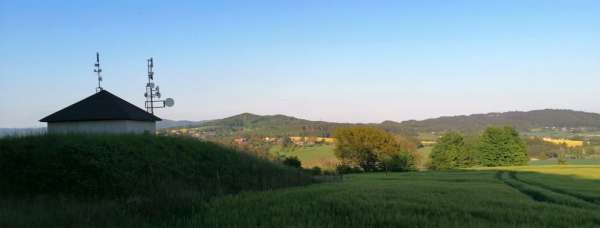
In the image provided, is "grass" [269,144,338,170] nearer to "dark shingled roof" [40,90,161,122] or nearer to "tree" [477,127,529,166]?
"tree" [477,127,529,166]

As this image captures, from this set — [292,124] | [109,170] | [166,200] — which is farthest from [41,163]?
[292,124]

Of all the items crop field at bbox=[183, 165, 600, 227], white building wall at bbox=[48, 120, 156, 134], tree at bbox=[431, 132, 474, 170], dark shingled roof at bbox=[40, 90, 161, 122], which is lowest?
tree at bbox=[431, 132, 474, 170]

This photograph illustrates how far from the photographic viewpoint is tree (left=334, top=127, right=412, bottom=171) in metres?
88.6

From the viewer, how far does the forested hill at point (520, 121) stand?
534ft

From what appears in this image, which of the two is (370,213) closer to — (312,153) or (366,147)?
(366,147)

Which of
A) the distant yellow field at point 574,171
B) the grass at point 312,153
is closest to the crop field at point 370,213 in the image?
the distant yellow field at point 574,171

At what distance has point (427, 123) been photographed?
577 ft

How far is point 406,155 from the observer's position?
82.5 meters

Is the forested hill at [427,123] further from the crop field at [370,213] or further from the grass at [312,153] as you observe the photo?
the crop field at [370,213]

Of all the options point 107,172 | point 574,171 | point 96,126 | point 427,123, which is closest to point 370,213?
point 107,172

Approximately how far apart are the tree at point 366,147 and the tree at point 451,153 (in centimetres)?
669

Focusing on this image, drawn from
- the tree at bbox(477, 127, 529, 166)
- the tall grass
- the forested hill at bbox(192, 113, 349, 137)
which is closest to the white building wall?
the tall grass

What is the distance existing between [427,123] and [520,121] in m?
27.8

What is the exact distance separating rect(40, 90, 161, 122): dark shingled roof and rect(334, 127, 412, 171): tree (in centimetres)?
6207
